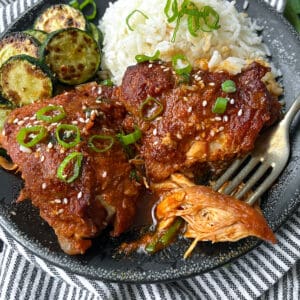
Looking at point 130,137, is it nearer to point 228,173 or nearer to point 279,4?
point 228,173

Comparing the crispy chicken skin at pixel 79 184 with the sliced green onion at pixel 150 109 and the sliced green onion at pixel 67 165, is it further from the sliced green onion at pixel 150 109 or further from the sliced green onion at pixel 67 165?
the sliced green onion at pixel 150 109

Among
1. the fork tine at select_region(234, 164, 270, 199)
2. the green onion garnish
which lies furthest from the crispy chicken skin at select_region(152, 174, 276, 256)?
the green onion garnish

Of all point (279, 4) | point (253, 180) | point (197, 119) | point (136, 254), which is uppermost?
point (279, 4)

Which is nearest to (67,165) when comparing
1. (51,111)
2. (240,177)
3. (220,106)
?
(51,111)

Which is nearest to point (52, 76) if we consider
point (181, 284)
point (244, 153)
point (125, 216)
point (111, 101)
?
point (111, 101)

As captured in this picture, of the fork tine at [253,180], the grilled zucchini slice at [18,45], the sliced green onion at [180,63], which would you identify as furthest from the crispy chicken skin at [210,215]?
the grilled zucchini slice at [18,45]

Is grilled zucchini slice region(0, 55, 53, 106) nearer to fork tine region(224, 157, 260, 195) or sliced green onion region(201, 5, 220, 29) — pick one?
sliced green onion region(201, 5, 220, 29)
